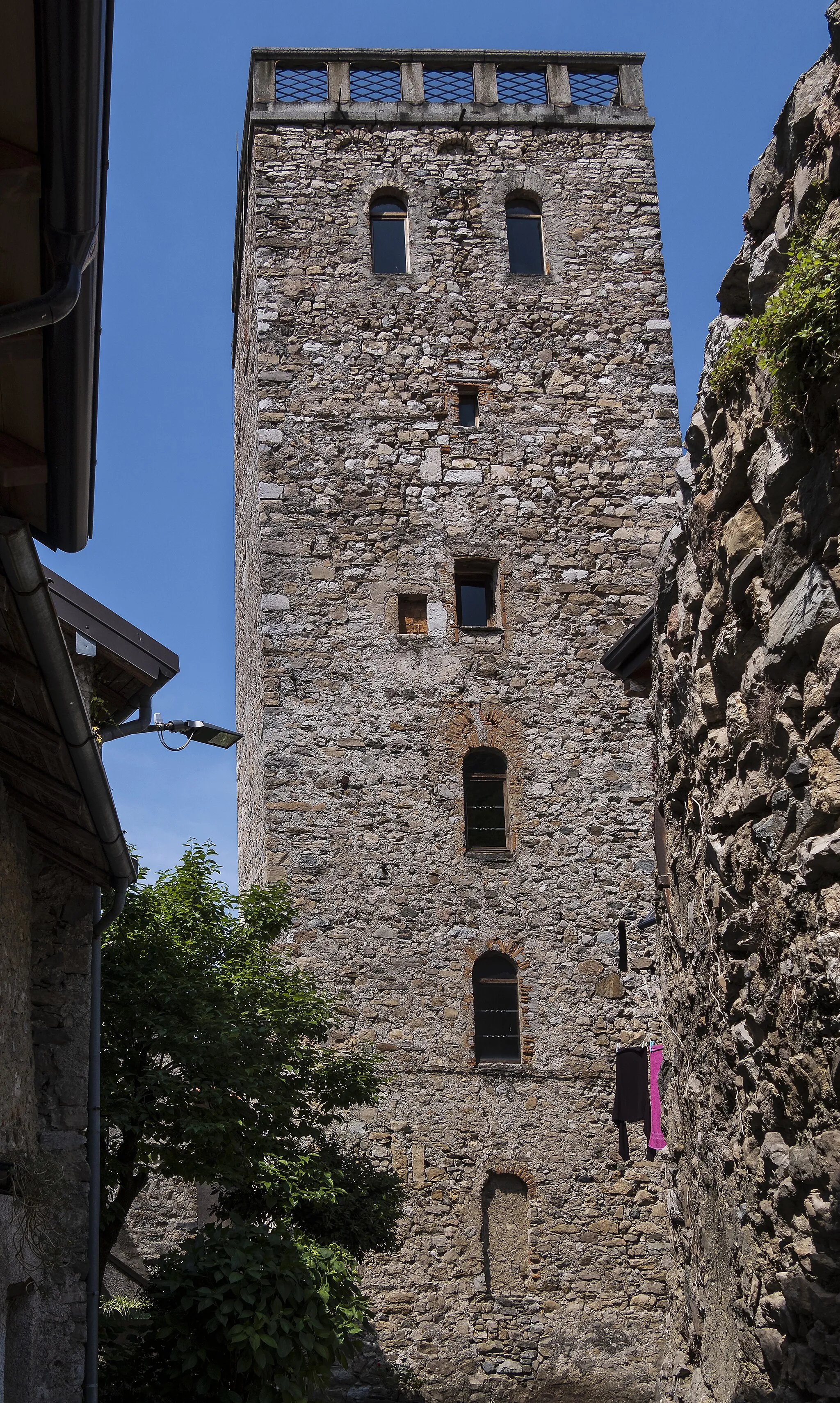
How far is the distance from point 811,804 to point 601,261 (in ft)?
50.0

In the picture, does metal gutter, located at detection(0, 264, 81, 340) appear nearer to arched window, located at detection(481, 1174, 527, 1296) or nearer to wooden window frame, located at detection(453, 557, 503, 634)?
arched window, located at detection(481, 1174, 527, 1296)

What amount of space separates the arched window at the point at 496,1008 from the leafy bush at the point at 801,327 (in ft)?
38.8

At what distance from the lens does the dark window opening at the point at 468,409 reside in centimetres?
1781

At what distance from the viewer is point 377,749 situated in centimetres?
1639

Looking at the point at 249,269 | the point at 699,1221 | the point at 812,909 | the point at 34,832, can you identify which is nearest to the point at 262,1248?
the point at 34,832

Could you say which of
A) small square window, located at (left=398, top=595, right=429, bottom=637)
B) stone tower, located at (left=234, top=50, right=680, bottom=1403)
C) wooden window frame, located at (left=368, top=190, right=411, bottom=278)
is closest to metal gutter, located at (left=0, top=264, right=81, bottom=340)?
stone tower, located at (left=234, top=50, right=680, bottom=1403)

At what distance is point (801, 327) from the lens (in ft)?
14.0

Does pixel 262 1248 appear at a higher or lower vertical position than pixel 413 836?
lower

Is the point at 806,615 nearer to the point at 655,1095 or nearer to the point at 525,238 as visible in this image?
the point at 655,1095

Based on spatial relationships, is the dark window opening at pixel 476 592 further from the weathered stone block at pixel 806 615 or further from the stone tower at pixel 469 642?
the weathered stone block at pixel 806 615

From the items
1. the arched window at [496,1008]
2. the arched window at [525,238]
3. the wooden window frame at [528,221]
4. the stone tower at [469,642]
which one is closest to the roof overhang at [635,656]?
the stone tower at [469,642]

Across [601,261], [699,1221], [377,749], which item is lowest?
[699,1221]

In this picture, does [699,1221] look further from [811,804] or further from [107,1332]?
[107,1332]

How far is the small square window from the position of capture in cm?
1697
